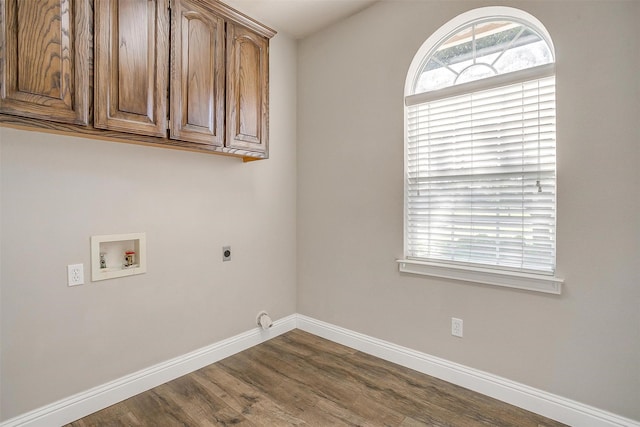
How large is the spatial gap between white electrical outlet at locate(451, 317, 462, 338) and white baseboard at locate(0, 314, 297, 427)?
1574mm

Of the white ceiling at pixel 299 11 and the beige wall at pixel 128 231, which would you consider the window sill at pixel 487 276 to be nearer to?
the beige wall at pixel 128 231

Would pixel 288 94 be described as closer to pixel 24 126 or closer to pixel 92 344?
pixel 24 126

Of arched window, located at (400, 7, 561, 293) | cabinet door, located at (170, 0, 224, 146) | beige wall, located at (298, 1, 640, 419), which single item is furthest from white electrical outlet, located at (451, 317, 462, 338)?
cabinet door, located at (170, 0, 224, 146)

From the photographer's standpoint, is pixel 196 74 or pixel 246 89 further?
pixel 246 89

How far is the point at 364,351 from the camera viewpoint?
273cm

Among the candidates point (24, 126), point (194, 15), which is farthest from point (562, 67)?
point (24, 126)

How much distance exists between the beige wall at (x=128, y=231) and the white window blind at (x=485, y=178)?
132cm

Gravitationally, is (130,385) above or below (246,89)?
below

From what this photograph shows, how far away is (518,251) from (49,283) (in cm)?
273

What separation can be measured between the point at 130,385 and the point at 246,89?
214 centimetres

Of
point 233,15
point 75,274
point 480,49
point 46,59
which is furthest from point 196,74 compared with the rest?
point 480,49

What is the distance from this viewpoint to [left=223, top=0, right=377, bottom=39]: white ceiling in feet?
8.56

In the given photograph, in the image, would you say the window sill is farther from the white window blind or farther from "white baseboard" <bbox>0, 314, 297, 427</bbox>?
"white baseboard" <bbox>0, 314, 297, 427</bbox>

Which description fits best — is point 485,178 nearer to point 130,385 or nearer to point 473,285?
point 473,285
